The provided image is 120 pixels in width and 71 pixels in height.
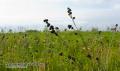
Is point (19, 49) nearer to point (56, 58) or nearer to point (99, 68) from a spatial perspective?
point (56, 58)

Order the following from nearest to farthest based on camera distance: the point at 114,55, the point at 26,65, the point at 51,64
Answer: the point at 26,65
the point at 51,64
the point at 114,55

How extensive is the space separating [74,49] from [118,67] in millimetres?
1654

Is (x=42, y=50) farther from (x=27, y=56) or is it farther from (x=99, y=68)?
→ (x=99, y=68)

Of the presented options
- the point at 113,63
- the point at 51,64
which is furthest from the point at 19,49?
the point at 113,63

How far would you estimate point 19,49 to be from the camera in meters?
7.32

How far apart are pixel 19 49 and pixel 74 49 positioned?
109cm

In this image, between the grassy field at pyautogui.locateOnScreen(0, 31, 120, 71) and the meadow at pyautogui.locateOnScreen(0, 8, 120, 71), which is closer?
the meadow at pyautogui.locateOnScreen(0, 8, 120, 71)

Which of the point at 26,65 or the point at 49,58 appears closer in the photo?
the point at 26,65

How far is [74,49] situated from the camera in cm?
760

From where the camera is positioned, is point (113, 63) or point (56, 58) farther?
point (56, 58)

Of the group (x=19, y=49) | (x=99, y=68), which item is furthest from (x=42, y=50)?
(x=99, y=68)

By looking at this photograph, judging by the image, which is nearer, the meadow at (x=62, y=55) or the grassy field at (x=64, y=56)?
the meadow at (x=62, y=55)

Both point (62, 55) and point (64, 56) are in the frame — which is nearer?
point (62, 55)

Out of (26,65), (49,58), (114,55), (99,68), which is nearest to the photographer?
(99,68)
